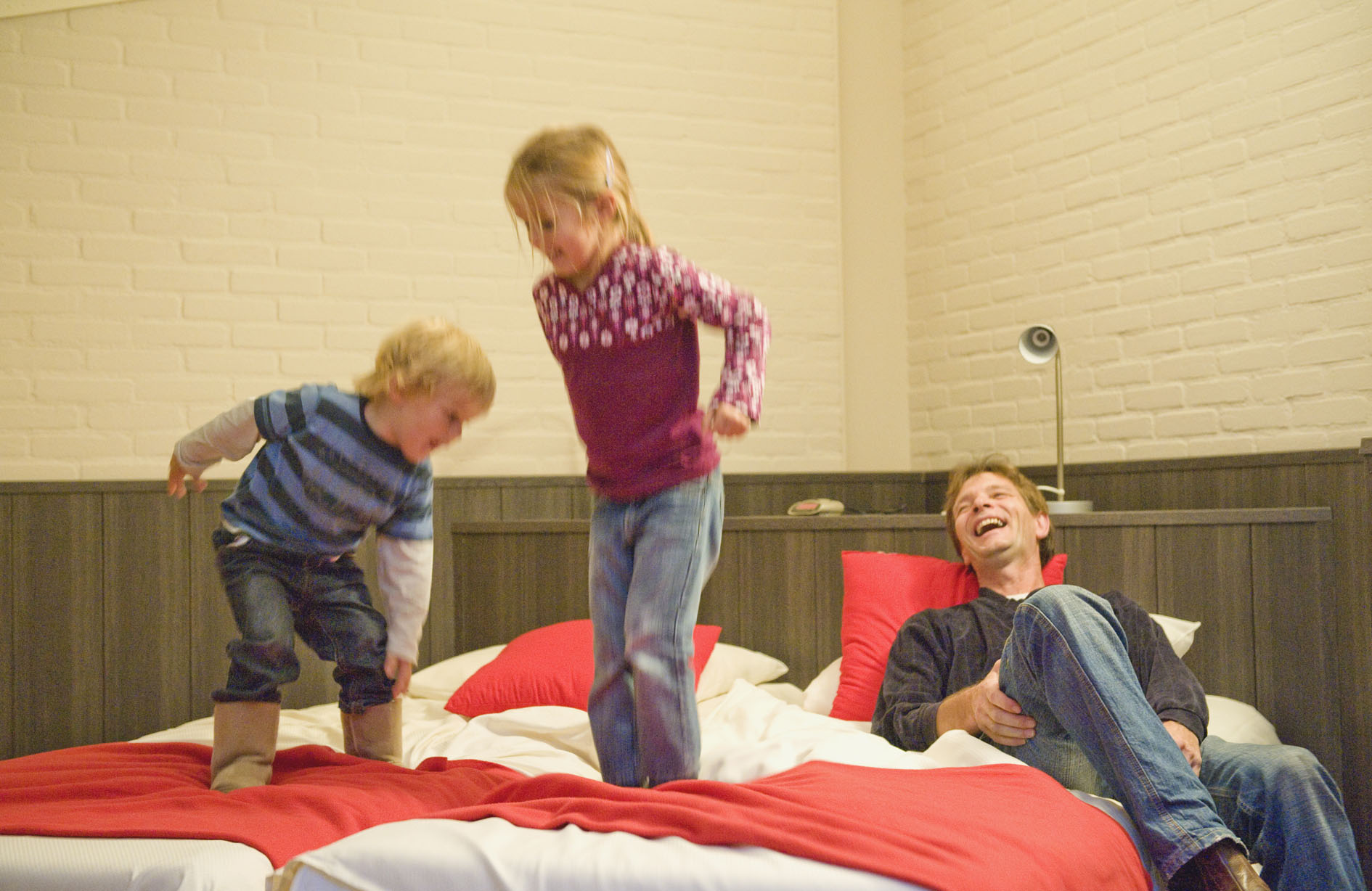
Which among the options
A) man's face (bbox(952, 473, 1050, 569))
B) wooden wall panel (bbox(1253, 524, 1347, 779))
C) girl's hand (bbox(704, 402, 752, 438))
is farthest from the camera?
wooden wall panel (bbox(1253, 524, 1347, 779))

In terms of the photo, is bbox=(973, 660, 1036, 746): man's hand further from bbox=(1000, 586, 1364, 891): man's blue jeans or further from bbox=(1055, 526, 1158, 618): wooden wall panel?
bbox=(1055, 526, 1158, 618): wooden wall panel

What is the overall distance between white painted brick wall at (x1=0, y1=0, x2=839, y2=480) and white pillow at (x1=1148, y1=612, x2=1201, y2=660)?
1.69m

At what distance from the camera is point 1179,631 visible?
A: 2566 mm

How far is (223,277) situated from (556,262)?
83.3 inches

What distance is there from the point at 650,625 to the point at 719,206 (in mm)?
2595

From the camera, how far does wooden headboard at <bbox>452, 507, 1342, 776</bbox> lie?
2617mm

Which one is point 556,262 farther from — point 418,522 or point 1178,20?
point 1178,20

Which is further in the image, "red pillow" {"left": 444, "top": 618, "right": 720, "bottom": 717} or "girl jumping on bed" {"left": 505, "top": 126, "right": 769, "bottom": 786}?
"red pillow" {"left": 444, "top": 618, "right": 720, "bottom": 717}

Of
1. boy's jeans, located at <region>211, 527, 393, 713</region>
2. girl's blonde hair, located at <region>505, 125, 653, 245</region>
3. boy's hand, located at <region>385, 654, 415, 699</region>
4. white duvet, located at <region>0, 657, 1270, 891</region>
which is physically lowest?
white duvet, located at <region>0, 657, 1270, 891</region>

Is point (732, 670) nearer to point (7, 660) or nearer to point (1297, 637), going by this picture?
point (1297, 637)

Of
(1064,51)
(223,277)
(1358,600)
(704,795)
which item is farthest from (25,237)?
(1358,600)

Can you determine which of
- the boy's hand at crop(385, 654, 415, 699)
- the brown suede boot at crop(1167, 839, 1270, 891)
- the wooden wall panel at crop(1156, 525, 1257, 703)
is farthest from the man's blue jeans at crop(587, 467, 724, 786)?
the wooden wall panel at crop(1156, 525, 1257, 703)

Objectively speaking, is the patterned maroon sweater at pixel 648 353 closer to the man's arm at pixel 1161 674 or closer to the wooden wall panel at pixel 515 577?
the man's arm at pixel 1161 674

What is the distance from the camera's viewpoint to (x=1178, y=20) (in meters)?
3.39
